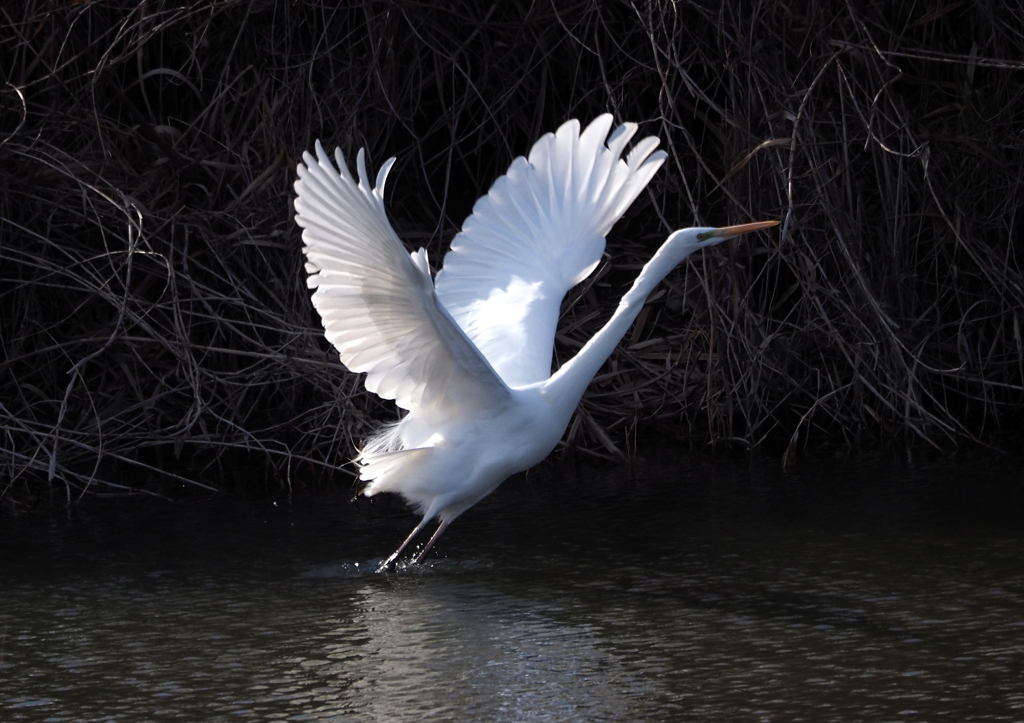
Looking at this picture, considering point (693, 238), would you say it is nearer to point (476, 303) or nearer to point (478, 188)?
point (476, 303)

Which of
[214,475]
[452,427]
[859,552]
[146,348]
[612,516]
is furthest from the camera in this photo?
[146,348]

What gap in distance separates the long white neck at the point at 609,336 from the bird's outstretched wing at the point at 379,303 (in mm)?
249

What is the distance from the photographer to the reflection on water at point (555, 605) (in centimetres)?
282

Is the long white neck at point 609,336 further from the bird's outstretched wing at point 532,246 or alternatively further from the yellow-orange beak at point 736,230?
the bird's outstretched wing at point 532,246

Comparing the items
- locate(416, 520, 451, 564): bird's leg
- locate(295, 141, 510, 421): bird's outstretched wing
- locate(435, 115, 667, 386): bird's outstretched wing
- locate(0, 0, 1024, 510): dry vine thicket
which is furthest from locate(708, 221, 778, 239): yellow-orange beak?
locate(416, 520, 451, 564): bird's leg

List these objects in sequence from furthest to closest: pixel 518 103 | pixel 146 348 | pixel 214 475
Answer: pixel 518 103
pixel 146 348
pixel 214 475

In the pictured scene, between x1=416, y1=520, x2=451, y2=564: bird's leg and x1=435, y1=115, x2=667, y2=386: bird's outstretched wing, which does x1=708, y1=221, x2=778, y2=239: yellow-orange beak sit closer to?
x1=435, y1=115, x2=667, y2=386: bird's outstretched wing

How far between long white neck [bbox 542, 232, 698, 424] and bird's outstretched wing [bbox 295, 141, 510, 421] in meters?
0.25

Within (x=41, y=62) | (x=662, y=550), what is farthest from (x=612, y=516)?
(x=41, y=62)

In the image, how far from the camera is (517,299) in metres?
4.93

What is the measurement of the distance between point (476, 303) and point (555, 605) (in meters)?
1.68

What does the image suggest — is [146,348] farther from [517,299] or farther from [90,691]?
[90,691]

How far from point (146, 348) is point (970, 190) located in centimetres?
377

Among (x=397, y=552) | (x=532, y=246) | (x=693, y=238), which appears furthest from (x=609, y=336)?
(x=397, y=552)
